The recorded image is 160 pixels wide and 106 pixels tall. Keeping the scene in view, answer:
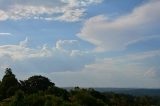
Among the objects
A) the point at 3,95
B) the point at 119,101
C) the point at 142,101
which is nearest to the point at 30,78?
the point at 3,95

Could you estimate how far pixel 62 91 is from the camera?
90.8 meters

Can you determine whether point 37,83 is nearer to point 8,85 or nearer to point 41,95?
point 8,85

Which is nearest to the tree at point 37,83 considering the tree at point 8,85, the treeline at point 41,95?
the treeline at point 41,95

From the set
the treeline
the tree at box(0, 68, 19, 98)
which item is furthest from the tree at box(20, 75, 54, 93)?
the tree at box(0, 68, 19, 98)

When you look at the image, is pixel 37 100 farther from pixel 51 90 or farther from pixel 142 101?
pixel 142 101

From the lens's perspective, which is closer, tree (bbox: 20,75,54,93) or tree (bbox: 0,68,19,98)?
tree (bbox: 0,68,19,98)

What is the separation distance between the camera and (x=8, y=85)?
342ft

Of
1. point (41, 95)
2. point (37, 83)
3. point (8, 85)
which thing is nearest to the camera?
point (41, 95)

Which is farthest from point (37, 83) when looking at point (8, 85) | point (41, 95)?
point (41, 95)

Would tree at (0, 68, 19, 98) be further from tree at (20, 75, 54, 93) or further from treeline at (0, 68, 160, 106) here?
tree at (20, 75, 54, 93)

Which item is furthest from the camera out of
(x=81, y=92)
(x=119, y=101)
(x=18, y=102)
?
(x=119, y=101)

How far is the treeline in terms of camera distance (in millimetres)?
66500

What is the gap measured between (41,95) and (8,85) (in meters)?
32.2

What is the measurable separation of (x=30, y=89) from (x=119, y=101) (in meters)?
42.4
